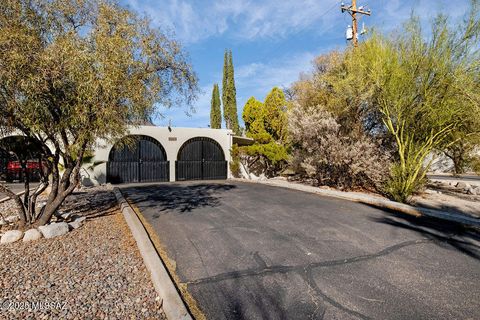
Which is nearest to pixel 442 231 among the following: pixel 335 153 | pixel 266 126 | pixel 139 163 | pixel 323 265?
pixel 323 265

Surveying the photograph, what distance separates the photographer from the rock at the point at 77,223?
570cm

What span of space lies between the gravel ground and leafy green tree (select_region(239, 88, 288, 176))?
13565mm

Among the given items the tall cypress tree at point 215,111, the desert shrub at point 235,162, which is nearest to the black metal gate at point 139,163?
the desert shrub at point 235,162

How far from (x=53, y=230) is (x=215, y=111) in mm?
27016

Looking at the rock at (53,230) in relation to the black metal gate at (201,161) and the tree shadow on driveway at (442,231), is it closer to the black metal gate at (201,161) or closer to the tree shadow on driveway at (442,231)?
the tree shadow on driveway at (442,231)

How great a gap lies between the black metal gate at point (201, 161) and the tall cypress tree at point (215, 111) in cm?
1263

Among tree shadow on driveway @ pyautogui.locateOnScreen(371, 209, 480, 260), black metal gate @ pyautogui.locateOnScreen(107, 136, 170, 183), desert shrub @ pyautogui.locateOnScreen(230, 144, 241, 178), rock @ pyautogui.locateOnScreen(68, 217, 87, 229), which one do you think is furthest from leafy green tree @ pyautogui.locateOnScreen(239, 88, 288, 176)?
rock @ pyautogui.locateOnScreen(68, 217, 87, 229)

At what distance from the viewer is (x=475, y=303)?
9.68ft

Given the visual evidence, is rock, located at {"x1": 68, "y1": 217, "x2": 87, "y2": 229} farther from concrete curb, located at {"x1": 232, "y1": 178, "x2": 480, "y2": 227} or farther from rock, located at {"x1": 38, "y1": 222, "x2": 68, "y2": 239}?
concrete curb, located at {"x1": 232, "y1": 178, "x2": 480, "y2": 227}

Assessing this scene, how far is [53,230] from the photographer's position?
5.14 m

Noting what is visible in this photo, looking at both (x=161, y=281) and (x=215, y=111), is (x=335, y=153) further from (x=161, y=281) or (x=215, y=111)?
(x=215, y=111)

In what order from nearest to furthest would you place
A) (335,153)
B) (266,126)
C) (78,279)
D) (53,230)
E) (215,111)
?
(78,279) < (53,230) < (335,153) < (266,126) < (215,111)

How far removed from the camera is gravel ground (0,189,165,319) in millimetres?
2725

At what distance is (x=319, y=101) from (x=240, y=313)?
493 inches
